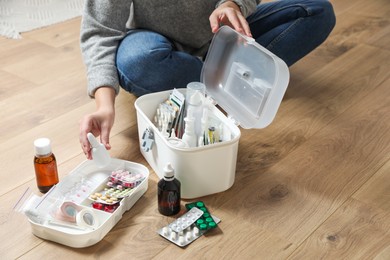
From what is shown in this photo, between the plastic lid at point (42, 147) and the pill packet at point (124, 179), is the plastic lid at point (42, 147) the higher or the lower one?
the higher one

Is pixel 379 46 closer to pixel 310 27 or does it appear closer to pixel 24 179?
pixel 310 27

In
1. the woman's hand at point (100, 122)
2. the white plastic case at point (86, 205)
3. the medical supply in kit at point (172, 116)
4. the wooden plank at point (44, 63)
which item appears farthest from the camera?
the wooden plank at point (44, 63)

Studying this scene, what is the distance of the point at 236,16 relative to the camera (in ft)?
4.49

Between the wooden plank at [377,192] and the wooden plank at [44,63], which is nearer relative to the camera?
the wooden plank at [377,192]

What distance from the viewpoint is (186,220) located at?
1.19m

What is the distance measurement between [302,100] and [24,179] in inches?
31.9

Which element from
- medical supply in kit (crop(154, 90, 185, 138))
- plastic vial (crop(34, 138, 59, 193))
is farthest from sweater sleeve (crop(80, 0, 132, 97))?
plastic vial (crop(34, 138, 59, 193))

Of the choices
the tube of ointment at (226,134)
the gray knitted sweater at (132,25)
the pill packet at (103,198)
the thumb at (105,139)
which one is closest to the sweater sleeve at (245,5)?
the gray knitted sweater at (132,25)

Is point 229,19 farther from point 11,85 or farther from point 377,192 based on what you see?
point 11,85

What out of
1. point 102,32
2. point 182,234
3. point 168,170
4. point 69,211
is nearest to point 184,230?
point 182,234

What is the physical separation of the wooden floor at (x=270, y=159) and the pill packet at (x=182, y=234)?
0.01 meters

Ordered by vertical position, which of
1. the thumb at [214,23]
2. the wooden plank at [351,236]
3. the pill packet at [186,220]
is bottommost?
the wooden plank at [351,236]

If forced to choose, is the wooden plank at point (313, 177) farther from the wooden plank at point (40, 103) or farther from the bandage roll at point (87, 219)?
the wooden plank at point (40, 103)

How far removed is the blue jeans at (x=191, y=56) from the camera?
1.47 m
